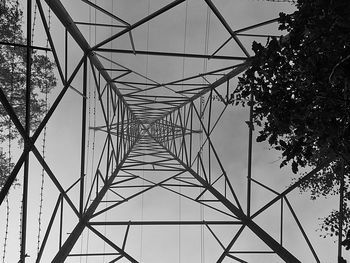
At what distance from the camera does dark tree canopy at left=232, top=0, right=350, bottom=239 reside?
2.80 meters

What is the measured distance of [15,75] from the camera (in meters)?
8.97

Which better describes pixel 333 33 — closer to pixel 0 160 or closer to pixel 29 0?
pixel 29 0

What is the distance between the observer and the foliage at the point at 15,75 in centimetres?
702

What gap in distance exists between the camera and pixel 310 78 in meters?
2.99

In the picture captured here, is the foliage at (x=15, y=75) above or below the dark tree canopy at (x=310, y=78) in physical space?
above

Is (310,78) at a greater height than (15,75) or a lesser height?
lesser

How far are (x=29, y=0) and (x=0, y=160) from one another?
19.2ft

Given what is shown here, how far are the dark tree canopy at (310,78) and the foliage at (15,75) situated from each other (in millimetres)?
4432

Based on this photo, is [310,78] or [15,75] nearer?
[310,78]

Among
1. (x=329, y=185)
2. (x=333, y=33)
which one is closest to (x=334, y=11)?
(x=333, y=33)

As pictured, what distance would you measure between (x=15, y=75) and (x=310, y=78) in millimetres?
7781

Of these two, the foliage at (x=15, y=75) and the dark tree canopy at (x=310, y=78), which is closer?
the dark tree canopy at (x=310, y=78)

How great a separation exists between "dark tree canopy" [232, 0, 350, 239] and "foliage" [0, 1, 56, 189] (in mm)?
4432

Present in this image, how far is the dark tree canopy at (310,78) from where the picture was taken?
2797mm
